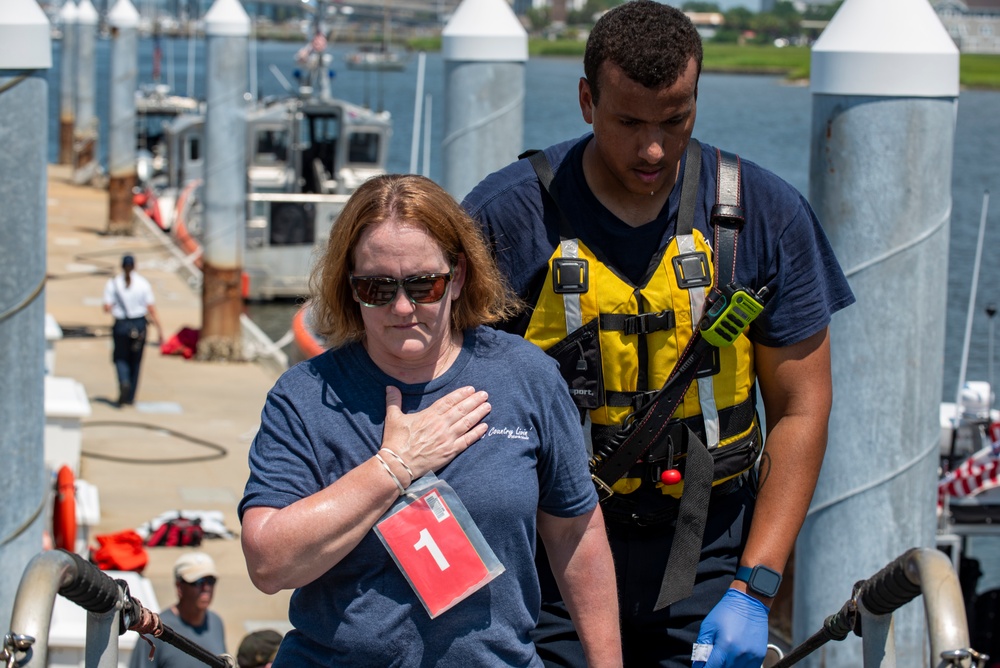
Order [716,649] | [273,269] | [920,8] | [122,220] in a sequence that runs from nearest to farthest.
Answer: [716,649]
[920,8]
[273,269]
[122,220]

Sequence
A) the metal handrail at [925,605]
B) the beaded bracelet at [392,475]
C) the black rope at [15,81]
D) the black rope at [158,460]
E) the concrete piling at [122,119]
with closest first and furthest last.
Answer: the metal handrail at [925,605], the beaded bracelet at [392,475], the black rope at [15,81], the black rope at [158,460], the concrete piling at [122,119]

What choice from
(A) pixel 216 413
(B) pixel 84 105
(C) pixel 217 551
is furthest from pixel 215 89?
(B) pixel 84 105

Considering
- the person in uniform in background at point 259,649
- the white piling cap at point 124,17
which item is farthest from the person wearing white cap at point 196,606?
the white piling cap at point 124,17

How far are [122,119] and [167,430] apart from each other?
1758cm

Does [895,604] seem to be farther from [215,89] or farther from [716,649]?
[215,89]

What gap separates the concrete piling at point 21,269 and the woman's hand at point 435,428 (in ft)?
7.45

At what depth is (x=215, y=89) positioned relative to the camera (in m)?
17.9

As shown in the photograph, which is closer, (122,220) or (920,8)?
(920,8)

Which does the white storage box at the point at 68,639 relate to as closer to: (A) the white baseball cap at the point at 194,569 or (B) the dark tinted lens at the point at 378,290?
(A) the white baseball cap at the point at 194,569

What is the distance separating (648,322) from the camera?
119 inches

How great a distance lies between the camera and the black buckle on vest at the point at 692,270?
9.91ft

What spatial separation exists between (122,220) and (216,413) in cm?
1508

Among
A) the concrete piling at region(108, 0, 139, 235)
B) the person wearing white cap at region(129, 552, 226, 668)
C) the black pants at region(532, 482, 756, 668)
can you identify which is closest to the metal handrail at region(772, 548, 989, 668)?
the black pants at region(532, 482, 756, 668)

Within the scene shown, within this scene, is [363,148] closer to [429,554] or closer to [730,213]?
[730,213]
